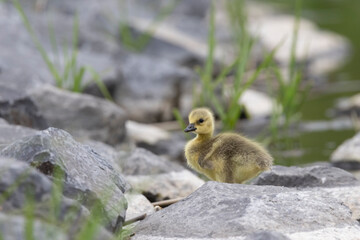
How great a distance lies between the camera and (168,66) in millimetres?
9141

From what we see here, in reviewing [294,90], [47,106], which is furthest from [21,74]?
[294,90]

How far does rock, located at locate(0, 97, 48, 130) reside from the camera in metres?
5.72

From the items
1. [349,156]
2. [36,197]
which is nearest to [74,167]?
[36,197]

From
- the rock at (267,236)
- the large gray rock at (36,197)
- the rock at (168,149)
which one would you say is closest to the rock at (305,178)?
the rock at (267,236)

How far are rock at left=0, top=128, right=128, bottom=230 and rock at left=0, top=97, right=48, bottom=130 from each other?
232 cm

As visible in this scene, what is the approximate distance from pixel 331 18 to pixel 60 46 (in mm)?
8752

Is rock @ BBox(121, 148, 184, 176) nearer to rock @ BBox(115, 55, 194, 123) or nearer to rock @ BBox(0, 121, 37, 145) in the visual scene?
rock @ BBox(0, 121, 37, 145)

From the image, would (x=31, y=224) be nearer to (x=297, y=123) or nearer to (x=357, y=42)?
(x=297, y=123)

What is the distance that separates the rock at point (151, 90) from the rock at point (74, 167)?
506cm

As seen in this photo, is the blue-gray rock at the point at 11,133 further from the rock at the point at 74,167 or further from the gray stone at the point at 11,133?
the rock at the point at 74,167

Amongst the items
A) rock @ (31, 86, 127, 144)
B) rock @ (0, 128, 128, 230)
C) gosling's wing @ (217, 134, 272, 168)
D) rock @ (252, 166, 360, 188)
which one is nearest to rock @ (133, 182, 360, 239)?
rock @ (0, 128, 128, 230)

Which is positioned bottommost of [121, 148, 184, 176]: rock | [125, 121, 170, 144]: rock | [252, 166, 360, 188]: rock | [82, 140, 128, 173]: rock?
[125, 121, 170, 144]: rock

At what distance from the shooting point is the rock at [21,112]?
5719 millimetres

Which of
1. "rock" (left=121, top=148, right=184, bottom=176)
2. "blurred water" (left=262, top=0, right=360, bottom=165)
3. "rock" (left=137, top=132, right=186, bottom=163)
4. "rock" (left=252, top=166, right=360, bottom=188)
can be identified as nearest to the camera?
"rock" (left=252, top=166, right=360, bottom=188)
